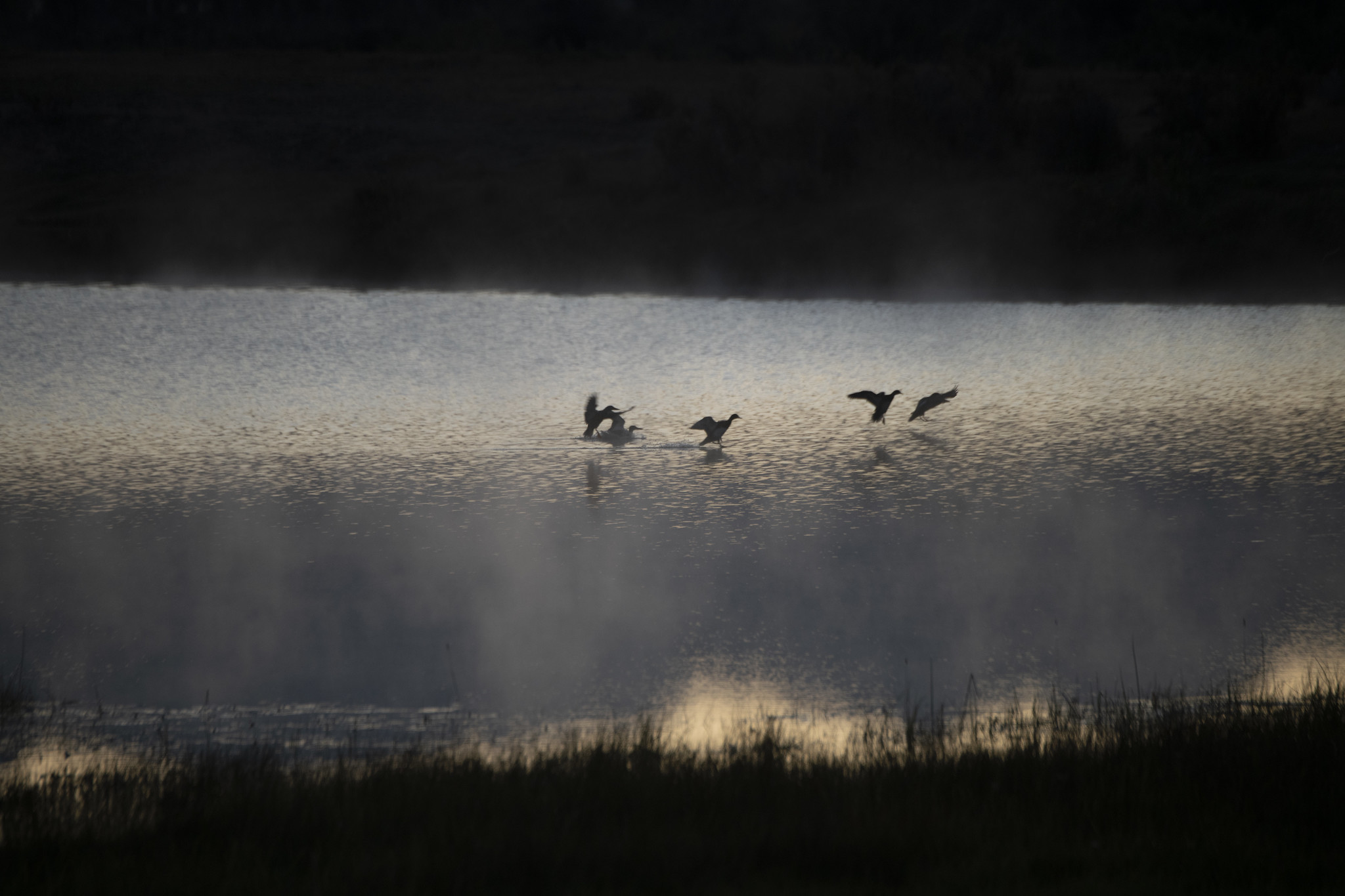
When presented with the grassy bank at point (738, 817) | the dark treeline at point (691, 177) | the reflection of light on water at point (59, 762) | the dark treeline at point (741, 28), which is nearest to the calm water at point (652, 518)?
the reflection of light on water at point (59, 762)

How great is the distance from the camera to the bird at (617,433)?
10656 millimetres

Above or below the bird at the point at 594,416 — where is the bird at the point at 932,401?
above

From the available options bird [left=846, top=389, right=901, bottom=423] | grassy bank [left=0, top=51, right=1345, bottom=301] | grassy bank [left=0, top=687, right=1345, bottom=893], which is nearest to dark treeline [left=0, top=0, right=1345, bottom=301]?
grassy bank [left=0, top=51, right=1345, bottom=301]

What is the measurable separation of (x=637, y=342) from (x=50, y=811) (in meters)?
12.2

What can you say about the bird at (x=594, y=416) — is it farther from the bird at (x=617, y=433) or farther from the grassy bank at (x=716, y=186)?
the grassy bank at (x=716, y=186)

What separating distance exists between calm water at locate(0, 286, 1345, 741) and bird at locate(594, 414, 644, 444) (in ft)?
0.59

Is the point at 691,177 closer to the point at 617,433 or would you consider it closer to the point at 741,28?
the point at 617,433

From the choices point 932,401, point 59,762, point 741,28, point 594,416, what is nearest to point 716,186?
point 932,401

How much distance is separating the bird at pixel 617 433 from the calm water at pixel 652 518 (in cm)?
18

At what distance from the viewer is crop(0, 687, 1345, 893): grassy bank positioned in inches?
148

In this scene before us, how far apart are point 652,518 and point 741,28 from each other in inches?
2050

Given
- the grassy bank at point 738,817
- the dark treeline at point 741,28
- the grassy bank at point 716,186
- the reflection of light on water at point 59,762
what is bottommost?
the grassy bank at point 738,817

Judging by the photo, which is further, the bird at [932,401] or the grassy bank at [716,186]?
the grassy bank at [716,186]

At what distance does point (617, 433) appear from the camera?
10656 mm
